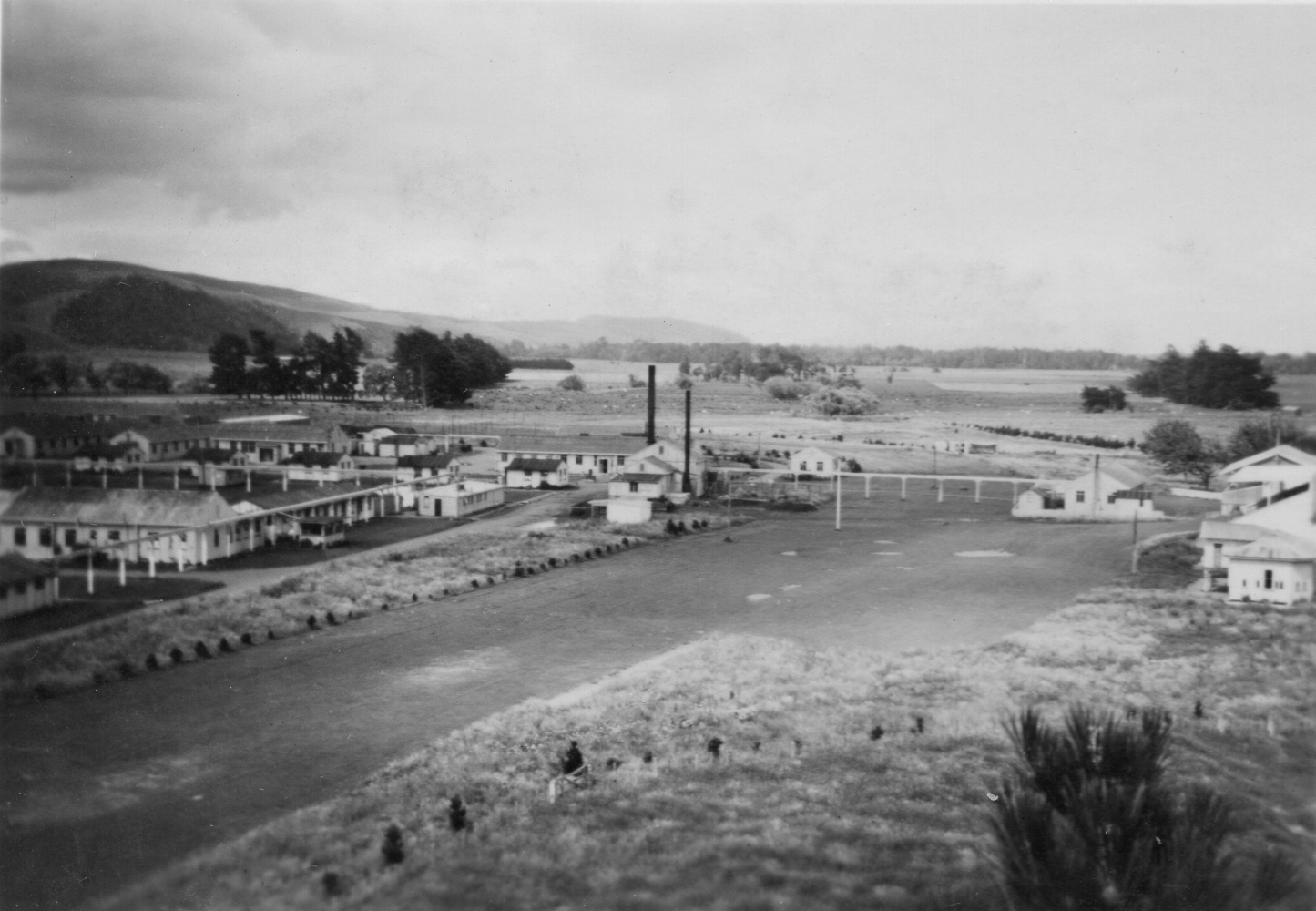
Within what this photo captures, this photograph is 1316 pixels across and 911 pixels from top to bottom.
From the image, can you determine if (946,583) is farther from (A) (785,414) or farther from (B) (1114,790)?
(A) (785,414)

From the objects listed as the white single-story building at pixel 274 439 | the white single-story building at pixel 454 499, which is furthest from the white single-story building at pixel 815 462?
the white single-story building at pixel 274 439

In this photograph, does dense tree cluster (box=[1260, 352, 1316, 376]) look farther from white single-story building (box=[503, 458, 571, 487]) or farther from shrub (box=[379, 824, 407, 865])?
white single-story building (box=[503, 458, 571, 487])

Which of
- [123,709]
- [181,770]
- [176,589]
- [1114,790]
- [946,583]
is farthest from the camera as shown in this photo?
[946,583]

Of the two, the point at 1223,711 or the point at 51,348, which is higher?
the point at 51,348

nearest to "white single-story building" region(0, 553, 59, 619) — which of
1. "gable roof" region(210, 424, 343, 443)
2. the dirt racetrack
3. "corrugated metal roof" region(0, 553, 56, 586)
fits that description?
"corrugated metal roof" region(0, 553, 56, 586)

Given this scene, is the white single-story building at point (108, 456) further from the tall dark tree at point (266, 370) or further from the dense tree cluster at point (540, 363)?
the dense tree cluster at point (540, 363)

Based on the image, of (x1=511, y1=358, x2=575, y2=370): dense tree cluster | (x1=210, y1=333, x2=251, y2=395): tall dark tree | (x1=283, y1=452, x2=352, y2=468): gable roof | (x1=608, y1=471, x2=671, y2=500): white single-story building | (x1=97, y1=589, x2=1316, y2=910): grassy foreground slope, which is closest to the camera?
(x1=97, y1=589, x2=1316, y2=910): grassy foreground slope

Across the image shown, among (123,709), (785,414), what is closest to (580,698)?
(123,709)

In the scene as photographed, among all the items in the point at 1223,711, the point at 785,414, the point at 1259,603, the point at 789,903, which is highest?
the point at 785,414
